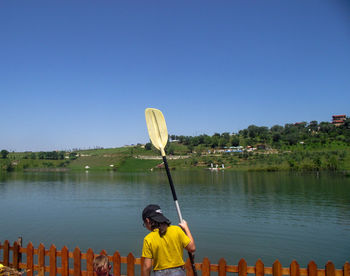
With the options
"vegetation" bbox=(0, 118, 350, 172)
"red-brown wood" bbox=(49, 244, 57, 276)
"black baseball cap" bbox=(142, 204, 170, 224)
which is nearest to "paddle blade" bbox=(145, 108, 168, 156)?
"black baseball cap" bbox=(142, 204, 170, 224)

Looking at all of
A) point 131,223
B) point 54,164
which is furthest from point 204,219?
point 54,164

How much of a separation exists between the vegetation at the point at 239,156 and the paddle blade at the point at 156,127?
94.9 meters

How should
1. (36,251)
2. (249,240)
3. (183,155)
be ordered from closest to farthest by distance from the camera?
(36,251) → (249,240) → (183,155)

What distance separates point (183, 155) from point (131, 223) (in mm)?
147826

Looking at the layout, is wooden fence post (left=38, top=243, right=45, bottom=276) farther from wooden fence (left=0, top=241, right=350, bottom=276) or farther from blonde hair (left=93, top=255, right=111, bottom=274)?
blonde hair (left=93, top=255, right=111, bottom=274)

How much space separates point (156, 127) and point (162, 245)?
2.19m

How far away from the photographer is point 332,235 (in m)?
16.6

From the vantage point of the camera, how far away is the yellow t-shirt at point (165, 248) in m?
4.23

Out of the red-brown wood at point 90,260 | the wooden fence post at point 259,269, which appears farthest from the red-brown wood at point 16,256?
the wooden fence post at point 259,269

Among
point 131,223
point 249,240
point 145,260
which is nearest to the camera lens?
point 145,260

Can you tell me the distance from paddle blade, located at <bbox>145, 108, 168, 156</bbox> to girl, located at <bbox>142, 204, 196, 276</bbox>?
1.56 meters

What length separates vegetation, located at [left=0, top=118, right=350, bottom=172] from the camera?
10306 centimetres

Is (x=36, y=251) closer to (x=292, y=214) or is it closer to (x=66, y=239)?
(x=66, y=239)

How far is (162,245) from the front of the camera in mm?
4234
